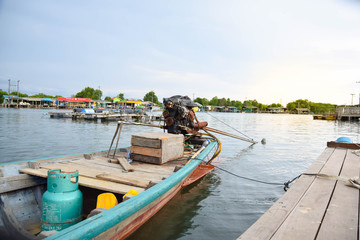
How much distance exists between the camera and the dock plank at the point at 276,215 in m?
2.29

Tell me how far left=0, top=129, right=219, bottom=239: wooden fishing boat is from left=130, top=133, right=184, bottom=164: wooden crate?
0.79 ft

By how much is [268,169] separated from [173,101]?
521cm

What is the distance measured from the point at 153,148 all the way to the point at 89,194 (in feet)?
6.64

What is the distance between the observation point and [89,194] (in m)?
4.55

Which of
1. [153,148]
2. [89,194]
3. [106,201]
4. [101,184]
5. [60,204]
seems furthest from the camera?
[153,148]

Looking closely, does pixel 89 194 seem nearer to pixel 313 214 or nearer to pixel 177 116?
pixel 313 214

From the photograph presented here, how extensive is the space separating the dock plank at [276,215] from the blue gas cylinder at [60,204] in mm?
2396

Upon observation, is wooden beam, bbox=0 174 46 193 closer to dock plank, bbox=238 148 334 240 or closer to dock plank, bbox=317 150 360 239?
dock plank, bbox=238 148 334 240

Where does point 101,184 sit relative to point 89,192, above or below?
above

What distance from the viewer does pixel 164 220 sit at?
17.5ft

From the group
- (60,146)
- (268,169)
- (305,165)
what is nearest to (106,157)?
(268,169)

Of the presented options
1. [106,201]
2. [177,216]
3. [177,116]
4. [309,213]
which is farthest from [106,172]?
[177,116]

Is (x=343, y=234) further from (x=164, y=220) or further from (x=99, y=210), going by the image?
(x=164, y=220)

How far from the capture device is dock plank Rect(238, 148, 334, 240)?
2285mm
